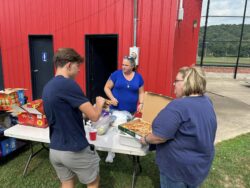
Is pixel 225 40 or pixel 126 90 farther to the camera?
pixel 225 40

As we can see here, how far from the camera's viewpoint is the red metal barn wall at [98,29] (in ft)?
13.5

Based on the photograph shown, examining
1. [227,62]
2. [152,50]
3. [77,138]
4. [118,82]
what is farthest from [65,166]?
[227,62]

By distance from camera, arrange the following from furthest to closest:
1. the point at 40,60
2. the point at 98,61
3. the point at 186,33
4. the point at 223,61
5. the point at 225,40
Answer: the point at 223,61
the point at 225,40
the point at 40,60
the point at 98,61
the point at 186,33

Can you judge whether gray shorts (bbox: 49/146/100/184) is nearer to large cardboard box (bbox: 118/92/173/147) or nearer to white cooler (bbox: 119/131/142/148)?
white cooler (bbox: 119/131/142/148)

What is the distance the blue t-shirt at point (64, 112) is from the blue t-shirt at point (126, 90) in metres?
1.35

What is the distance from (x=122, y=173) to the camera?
279 cm

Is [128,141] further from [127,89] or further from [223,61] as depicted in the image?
[223,61]

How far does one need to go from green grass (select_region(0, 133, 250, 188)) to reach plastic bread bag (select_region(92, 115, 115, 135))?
814 millimetres

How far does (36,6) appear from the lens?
506cm

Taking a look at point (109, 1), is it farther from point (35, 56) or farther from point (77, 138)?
point (77, 138)

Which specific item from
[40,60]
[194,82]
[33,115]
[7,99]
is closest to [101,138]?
[33,115]

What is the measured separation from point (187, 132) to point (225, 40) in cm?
1446

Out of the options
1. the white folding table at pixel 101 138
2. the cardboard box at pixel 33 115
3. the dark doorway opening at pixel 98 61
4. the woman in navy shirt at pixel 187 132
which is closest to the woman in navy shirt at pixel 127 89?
the white folding table at pixel 101 138

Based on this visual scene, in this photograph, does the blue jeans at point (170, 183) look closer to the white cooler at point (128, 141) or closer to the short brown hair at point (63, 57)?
the white cooler at point (128, 141)
